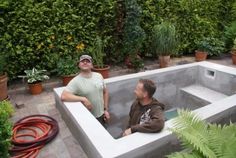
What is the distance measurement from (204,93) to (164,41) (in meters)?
2.04

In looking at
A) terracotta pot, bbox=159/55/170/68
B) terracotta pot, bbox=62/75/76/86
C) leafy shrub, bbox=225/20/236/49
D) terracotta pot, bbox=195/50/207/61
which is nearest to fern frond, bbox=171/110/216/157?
terracotta pot, bbox=62/75/76/86

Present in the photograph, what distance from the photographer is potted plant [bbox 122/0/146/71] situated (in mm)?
5984

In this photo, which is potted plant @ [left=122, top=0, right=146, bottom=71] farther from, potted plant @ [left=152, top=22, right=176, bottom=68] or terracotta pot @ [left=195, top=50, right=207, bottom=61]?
terracotta pot @ [left=195, top=50, right=207, bottom=61]

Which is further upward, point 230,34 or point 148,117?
point 230,34

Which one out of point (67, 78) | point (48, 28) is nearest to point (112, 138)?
point (67, 78)

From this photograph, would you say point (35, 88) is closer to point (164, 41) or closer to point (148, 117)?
point (148, 117)

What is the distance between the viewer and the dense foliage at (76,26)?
5.14m

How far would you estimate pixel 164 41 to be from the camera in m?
6.51

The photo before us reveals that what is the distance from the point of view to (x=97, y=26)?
6.12 meters

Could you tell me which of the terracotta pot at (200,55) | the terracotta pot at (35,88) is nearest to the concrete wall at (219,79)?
the terracotta pot at (200,55)

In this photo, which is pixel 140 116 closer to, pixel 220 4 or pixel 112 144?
pixel 112 144

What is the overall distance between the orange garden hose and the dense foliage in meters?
1.90

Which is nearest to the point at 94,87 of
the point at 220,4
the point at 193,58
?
the point at 193,58

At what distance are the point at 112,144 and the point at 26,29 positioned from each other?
3707 mm
